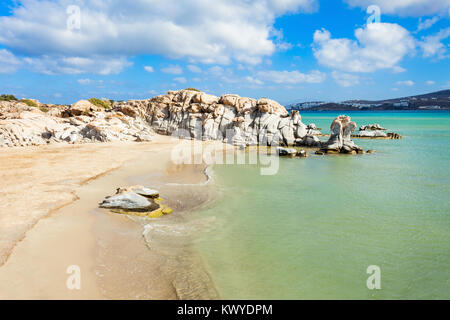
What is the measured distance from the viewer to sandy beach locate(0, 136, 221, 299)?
6.53 m

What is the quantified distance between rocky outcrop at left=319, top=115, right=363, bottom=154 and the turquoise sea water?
35.6 ft

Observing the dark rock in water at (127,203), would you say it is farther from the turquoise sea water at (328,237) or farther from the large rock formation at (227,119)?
the large rock formation at (227,119)

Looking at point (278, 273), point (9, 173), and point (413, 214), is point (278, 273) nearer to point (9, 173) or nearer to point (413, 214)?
point (413, 214)

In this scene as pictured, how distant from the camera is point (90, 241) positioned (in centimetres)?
870

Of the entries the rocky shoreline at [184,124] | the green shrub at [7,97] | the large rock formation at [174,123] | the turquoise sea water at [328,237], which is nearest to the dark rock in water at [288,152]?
the rocky shoreline at [184,124]

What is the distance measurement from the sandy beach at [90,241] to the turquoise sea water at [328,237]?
989 millimetres

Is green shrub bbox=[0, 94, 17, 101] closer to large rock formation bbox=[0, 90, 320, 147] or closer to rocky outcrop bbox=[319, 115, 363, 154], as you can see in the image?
large rock formation bbox=[0, 90, 320, 147]

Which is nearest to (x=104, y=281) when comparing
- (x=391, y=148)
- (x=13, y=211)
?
(x=13, y=211)

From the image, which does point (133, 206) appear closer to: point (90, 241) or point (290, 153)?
point (90, 241)

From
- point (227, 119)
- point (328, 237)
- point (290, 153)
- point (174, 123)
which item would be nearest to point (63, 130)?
point (174, 123)

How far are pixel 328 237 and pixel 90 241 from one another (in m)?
7.96

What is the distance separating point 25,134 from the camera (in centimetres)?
3052

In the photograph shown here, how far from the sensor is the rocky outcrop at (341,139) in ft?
96.5

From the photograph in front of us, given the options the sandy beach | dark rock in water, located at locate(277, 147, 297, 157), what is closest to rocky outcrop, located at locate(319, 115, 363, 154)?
dark rock in water, located at locate(277, 147, 297, 157)
